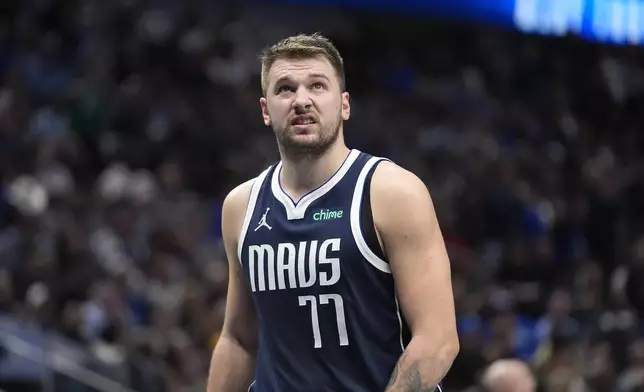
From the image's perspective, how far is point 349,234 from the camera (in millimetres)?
4336

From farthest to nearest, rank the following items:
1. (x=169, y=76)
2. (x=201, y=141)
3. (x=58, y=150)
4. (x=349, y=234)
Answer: (x=169, y=76) → (x=201, y=141) → (x=58, y=150) → (x=349, y=234)

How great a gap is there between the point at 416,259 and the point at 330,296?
1.01 feet

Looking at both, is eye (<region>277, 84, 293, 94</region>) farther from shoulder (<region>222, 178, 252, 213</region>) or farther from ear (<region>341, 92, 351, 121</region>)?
shoulder (<region>222, 178, 252, 213</region>)

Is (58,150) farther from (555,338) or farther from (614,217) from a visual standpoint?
(614,217)

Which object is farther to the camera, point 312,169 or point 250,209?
point 250,209

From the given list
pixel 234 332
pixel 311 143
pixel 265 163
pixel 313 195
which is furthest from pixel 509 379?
pixel 265 163

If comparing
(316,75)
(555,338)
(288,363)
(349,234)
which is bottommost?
(555,338)

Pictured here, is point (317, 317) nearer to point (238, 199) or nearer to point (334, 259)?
point (334, 259)

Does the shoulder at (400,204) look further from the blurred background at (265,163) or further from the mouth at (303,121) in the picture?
the blurred background at (265,163)

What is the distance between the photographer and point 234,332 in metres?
4.82

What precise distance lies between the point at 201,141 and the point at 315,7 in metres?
4.42

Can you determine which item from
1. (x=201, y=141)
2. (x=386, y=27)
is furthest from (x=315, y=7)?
(x=201, y=141)

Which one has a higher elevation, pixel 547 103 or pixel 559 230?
pixel 547 103

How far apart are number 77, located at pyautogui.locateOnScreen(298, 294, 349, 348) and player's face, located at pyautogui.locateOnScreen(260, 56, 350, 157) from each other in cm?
48
